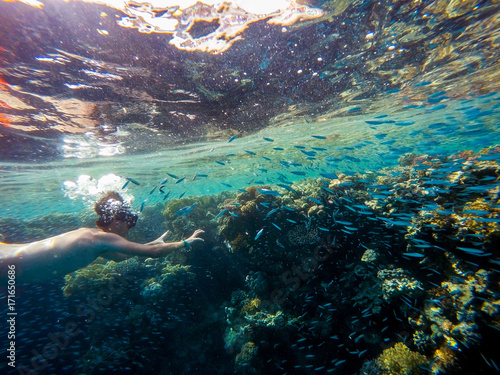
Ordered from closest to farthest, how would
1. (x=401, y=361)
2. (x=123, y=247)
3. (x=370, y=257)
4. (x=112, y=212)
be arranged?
1. (x=123, y=247)
2. (x=112, y=212)
3. (x=401, y=361)
4. (x=370, y=257)

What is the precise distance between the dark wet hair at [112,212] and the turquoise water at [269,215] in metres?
0.55

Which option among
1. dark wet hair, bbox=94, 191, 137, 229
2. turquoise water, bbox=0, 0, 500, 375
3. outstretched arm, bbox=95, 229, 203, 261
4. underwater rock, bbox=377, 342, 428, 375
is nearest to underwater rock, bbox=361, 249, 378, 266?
turquoise water, bbox=0, 0, 500, 375

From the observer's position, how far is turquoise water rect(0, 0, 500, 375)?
559 centimetres

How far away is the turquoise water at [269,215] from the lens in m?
5.59

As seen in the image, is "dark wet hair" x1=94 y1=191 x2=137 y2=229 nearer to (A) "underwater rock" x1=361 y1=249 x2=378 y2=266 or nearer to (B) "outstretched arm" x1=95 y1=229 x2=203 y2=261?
(B) "outstretched arm" x1=95 y1=229 x2=203 y2=261

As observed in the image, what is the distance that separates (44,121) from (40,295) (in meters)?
8.46

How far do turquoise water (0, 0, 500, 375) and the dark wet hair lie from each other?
55cm

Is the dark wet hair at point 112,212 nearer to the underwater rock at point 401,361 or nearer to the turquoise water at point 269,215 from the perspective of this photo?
the turquoise water at point 269,215

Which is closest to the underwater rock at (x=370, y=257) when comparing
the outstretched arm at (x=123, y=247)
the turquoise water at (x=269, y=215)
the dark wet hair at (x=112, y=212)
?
the turquoise water at (x=269, y=215)

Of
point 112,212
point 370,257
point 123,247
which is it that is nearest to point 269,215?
point 370,257

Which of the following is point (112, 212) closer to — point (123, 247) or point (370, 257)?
point (123, 247)

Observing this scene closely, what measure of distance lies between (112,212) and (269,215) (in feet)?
17.7

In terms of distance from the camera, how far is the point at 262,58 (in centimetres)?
823

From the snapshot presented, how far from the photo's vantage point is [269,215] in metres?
8.61
